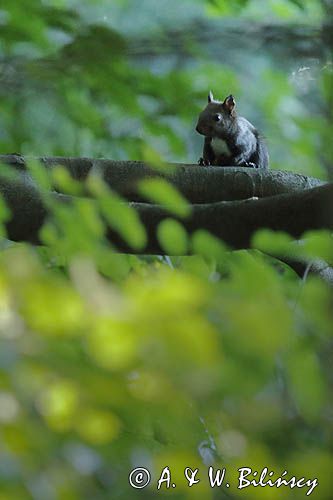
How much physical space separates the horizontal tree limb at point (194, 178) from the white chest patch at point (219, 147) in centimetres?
119

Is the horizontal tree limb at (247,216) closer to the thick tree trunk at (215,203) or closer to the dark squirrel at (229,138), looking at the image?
the thick tree trunk at (215,203)

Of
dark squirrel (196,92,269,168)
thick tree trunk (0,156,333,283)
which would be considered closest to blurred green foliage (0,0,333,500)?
thick tree trunk (0,156,333,283)

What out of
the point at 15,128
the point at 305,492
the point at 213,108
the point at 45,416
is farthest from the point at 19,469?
the point at 213,108

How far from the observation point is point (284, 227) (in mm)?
1377

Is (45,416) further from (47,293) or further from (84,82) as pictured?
(84,82)

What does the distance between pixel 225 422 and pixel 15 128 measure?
1270 mm

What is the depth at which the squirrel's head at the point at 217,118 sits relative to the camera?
2971 mm

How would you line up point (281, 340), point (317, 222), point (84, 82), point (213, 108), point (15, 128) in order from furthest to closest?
1. point (213, 108)
2. point (15, 128)
3. point (317, 222)
4. point (84, 82)
5. point (281, 340)

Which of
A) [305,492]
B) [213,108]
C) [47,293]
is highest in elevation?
[47,293]

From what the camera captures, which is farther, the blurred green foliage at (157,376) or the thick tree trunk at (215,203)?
the thick tree trunk at (215,203)

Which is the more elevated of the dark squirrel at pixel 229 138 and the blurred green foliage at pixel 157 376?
the blurred green foliage at pixel 157 376

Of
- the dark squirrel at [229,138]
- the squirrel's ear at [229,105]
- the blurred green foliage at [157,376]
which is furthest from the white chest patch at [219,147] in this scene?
the blurred green foliage at [157,376]

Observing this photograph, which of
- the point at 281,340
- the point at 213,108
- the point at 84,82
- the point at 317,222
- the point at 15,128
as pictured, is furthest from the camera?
the point at 213,108

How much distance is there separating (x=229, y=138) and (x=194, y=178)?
4.11 feet
